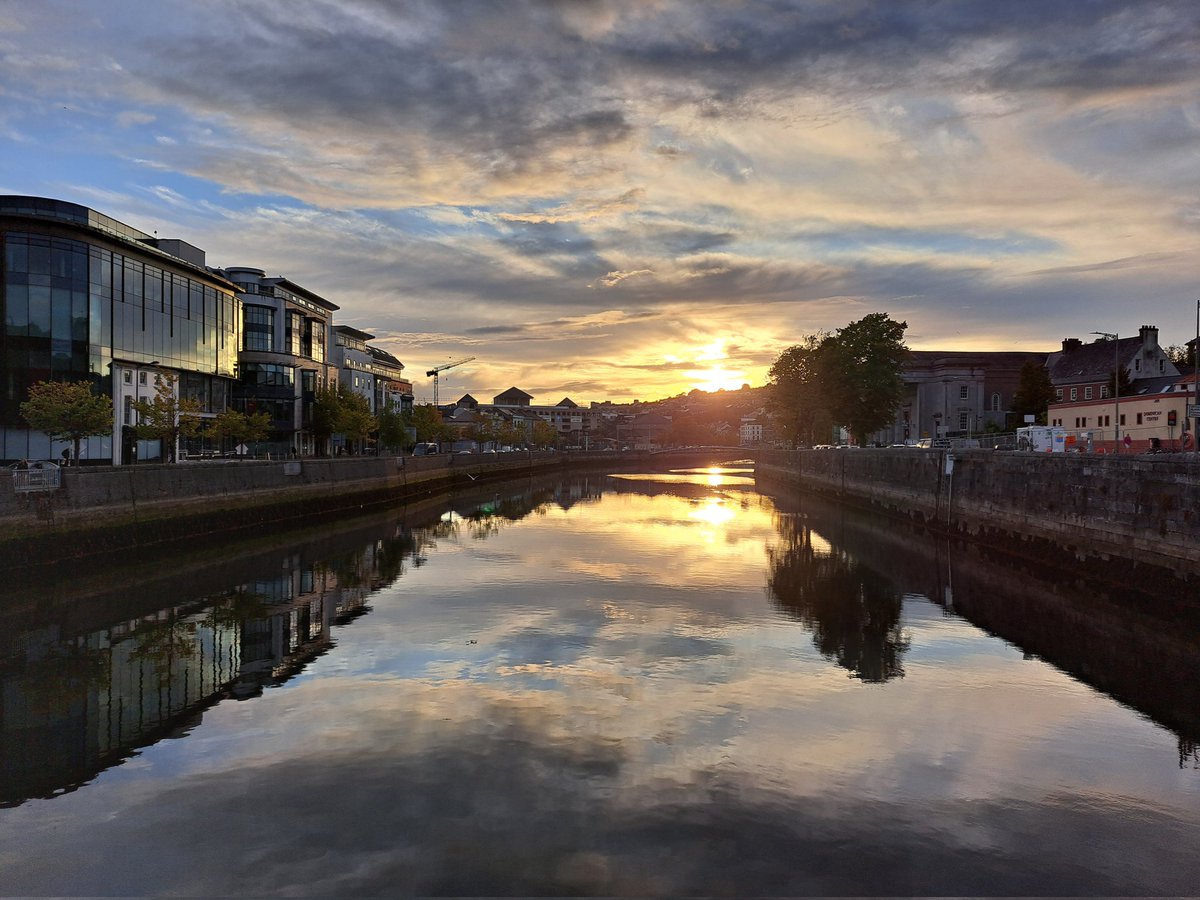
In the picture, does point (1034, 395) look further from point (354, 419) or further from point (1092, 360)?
point (354, 419)

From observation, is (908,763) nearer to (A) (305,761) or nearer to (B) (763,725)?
(B) (763,725)

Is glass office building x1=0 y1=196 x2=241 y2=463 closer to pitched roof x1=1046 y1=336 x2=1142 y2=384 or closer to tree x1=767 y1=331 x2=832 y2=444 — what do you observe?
tree x1=767 y1=331 x2=832 y2=444

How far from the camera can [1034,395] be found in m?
87.1

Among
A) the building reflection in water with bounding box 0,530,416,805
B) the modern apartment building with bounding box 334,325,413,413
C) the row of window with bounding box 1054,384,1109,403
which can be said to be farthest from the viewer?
A: the modern apartment building with bounding box 334,325,413,413

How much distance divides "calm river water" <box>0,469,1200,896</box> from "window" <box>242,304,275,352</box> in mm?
56103

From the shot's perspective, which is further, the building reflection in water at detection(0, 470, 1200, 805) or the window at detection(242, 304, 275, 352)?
the window at detection(242, 304, 275, 352)

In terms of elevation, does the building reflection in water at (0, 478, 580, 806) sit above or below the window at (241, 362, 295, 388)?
below

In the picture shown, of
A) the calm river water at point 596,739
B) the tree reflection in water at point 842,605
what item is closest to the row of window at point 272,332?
the calm river water at point 596,739

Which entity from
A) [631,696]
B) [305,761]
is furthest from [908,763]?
[305,761]

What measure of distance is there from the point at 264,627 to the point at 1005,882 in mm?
20915

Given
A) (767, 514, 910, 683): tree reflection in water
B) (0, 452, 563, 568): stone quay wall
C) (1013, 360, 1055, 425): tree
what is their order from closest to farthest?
(767, 514, 910, 683): tree reflection in water < (0, 452, 563, 568): stone quay wall < (1013, 360, 1055, 425): tree

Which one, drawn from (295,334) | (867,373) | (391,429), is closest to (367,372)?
(391,429)

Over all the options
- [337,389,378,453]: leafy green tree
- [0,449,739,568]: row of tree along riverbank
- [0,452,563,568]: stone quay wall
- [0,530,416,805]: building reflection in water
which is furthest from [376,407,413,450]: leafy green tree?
[0,530,416,805]: building reflection in water

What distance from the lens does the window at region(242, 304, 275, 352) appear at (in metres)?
80.9
